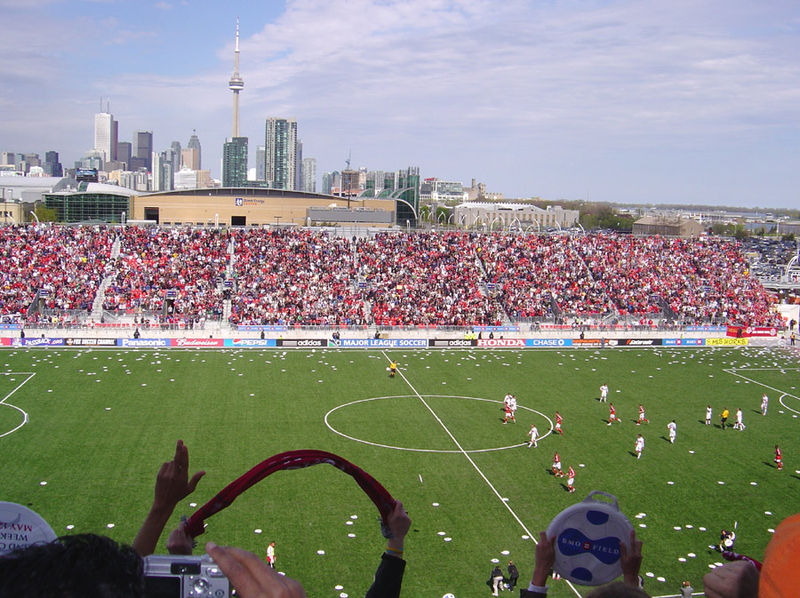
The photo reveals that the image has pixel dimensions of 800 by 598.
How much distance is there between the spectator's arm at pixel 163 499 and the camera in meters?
4.15

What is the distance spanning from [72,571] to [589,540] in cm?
315

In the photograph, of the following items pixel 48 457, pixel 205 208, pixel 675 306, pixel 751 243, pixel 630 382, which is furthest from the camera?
pixel 751 243

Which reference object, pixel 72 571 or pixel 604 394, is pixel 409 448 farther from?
pixel 72 571

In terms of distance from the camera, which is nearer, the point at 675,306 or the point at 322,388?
the point at 322,388

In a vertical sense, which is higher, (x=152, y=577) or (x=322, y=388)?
(x=152, y=577)

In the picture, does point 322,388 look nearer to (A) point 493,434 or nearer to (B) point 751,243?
(A) point 493,434

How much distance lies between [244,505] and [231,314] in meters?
30.5

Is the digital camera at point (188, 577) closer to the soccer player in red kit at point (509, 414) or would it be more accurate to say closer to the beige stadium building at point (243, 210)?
the soccer player in red kit at point (509, 414)

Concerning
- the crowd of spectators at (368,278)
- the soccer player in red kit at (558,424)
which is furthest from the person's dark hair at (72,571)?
the crowd of spectators at (368,278)

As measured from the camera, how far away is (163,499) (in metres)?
4.33

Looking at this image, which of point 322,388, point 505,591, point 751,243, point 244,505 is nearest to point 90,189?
point 322,388

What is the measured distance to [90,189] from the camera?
97875mm

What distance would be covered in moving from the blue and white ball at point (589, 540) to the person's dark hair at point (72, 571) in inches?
108

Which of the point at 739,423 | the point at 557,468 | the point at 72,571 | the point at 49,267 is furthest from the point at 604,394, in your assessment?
the point at 49,267
